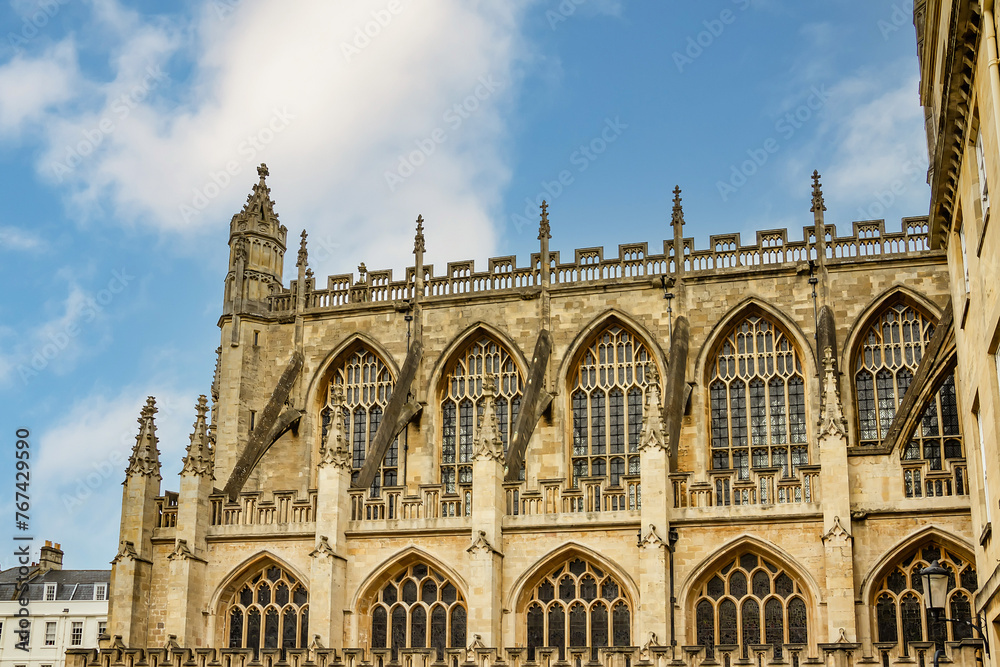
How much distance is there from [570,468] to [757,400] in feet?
16.6

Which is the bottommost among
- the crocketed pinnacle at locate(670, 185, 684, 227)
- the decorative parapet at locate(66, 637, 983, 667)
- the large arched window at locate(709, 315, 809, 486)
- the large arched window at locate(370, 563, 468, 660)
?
the decorative parapet at locate(66, 637, 983, 667)

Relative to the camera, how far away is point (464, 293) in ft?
109

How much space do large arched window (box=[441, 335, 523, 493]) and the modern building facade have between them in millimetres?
23656

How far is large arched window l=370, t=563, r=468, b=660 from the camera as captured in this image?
86.8 ft

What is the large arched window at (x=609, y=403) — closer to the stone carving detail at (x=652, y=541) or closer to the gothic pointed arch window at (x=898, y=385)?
the gothic pointed arch window at (x=898, y=385)

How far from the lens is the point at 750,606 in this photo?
81.6 ft

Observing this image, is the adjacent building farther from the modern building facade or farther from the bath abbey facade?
the modern building facade

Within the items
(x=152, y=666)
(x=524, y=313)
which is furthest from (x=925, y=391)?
(x=152, y=666)

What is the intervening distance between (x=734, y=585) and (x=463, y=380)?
1059cm

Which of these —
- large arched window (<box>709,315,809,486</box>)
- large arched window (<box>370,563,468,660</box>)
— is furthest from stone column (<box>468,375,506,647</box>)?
large arched window (<box>709,315,809,486</box>)

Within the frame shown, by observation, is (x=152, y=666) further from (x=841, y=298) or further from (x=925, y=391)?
(x=841, y=298)

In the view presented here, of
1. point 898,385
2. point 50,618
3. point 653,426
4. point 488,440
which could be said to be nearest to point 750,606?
point 653,426

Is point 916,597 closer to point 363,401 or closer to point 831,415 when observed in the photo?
point 831,415

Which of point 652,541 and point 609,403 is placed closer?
point 652,541
